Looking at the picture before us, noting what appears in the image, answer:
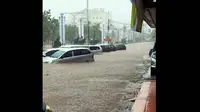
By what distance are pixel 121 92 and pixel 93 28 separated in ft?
221

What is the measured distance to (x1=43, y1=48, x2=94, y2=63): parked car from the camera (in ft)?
86.2

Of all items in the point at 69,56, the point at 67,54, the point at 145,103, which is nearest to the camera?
the point at 145,103

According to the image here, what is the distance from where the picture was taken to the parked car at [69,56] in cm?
2627

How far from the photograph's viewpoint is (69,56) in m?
26.8

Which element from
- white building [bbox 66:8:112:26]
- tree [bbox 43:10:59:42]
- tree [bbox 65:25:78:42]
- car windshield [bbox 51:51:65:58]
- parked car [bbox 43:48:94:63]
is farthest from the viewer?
white building [bbox 66:8:112:26]

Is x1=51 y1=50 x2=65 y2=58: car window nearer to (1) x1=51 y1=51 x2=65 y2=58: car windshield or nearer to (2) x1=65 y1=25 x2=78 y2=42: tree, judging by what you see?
(1) x1=51 y1=51 x2=65 y2=58: car windshield

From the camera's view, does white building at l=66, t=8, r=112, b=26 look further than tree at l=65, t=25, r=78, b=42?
Yes

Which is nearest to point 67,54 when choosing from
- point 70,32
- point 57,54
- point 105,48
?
point 57,54

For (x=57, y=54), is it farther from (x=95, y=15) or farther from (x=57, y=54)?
(x=95, y=15)

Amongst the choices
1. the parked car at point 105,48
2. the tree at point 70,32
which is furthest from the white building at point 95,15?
the parked car at point 105,48

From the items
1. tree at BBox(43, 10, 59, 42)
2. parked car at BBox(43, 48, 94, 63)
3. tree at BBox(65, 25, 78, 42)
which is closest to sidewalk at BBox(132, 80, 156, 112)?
parked car at BBox(43, 48, 94, 63)
